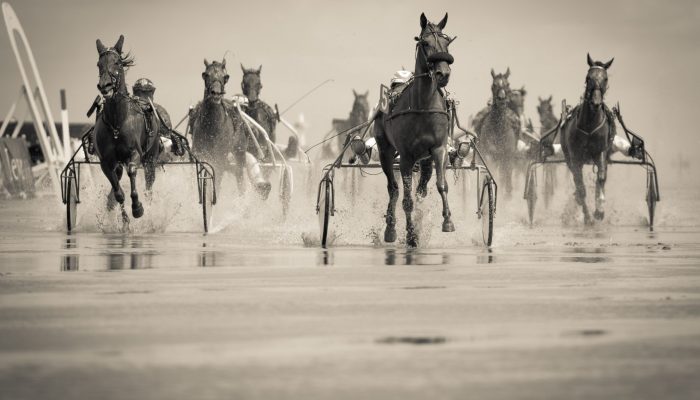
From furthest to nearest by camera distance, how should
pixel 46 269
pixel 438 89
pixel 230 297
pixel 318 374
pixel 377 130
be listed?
pixel 377 130
pixel 438 89
pixel 46 269
pixel 230 297
pixel 318 374

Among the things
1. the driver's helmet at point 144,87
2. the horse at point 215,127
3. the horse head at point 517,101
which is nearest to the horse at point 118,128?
the driver's helmet at point 144,87

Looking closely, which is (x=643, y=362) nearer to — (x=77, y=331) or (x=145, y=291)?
(x=77, y=331)

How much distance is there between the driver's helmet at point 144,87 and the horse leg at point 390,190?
25.1 feet

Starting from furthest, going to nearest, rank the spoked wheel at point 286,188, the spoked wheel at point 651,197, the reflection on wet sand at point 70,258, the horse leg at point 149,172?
1. the spoked wheel at point 286,188
2. the spoked wheel at point 651,197
3. the horse leg at point 149,172
4. the reflection on wet sand at point 70,258

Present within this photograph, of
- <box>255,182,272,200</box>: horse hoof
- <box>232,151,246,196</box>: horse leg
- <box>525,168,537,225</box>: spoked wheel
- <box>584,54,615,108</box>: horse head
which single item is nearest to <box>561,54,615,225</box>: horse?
<box>584,54,615,108</box>: horse head

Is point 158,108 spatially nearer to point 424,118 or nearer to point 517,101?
point 424,118

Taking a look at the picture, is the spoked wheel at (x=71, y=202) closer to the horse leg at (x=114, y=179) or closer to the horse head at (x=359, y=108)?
the horse leg at (x=114, y=179)

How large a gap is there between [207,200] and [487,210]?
6.57m

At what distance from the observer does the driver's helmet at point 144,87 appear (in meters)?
26.0

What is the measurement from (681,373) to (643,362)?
1.29 ft

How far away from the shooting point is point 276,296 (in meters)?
11.8

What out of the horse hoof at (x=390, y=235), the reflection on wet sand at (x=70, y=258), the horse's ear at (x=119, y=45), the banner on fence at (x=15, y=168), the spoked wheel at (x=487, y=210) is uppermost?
the horse's ear at (x=119, y=45)

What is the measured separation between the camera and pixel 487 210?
1881cm

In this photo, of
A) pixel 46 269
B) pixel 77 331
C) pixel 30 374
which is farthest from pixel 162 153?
pixel 30 374
